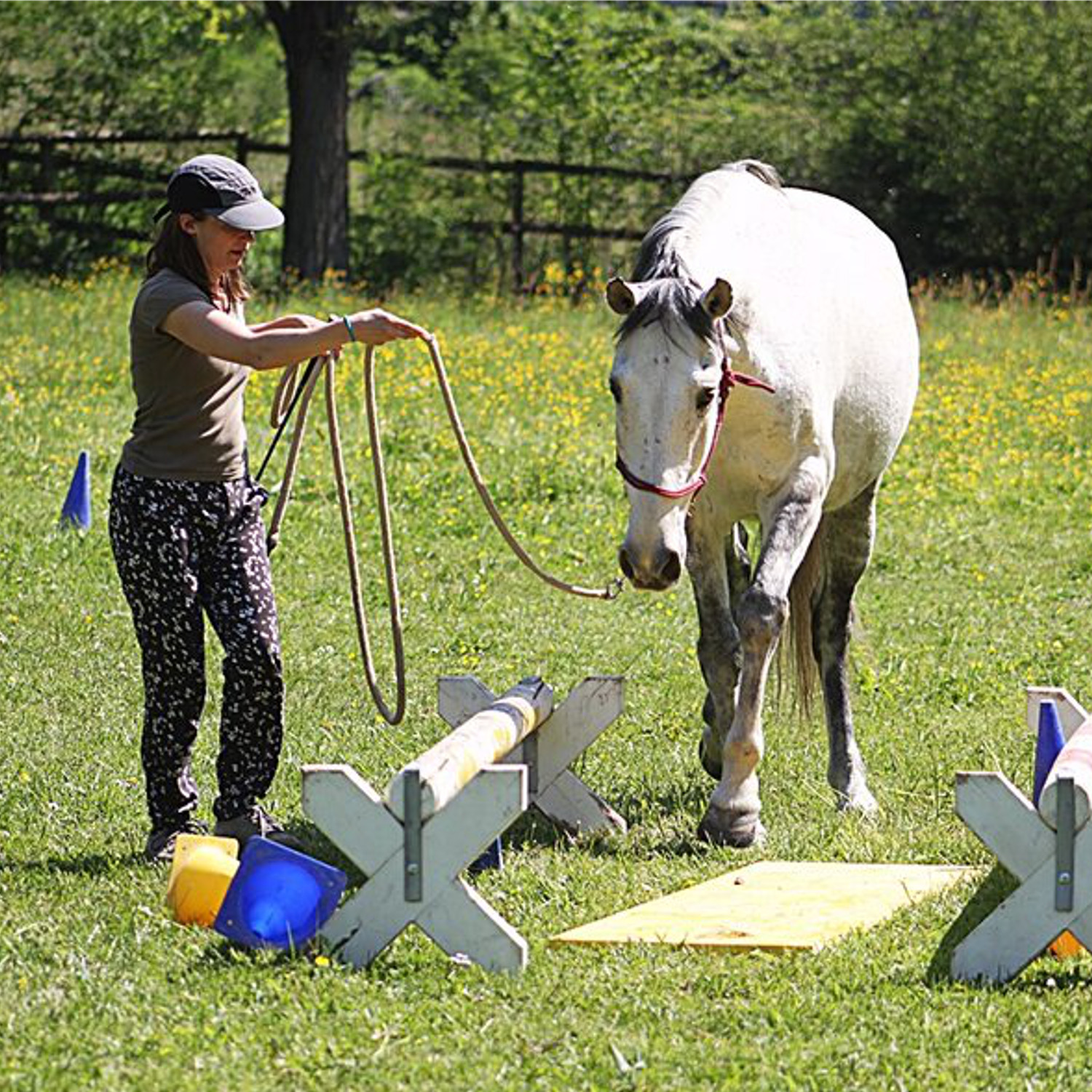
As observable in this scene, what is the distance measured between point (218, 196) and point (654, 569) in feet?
5.45

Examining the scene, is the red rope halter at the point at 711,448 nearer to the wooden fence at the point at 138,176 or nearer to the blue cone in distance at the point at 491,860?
the blue cone in distance at the point at 491,860

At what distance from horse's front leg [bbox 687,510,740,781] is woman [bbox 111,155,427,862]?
1.56 metres

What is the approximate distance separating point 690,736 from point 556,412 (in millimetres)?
7459

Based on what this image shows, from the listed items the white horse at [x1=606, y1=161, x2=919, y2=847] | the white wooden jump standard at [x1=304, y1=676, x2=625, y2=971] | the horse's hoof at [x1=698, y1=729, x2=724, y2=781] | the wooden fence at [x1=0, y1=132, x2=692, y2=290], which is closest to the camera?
the white wooden jump standard at [x1=304, y1=676, x2=625, y2=971]

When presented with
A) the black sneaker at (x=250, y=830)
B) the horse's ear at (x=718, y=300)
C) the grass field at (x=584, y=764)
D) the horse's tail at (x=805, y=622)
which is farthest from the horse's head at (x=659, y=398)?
the horse's tail at (x=805, y=622)

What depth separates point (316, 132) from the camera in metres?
22.2

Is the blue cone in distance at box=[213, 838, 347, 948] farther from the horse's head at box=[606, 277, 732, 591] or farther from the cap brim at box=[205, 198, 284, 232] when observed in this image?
the cap brim at box=[205, 198, 284, 232]

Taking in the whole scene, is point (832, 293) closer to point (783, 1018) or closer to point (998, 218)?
point (783, 1018)

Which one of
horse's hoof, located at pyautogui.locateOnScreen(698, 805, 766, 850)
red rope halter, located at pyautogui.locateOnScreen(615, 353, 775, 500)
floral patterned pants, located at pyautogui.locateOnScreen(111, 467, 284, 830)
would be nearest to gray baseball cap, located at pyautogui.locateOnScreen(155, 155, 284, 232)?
floral patterned pants, located at pyautogui.locateOnScreen(111, 467, 284, 830)

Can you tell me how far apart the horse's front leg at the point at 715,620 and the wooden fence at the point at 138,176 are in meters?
16.8

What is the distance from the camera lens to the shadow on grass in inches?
236

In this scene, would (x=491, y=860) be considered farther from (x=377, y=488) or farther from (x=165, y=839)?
(x=377, y=488)

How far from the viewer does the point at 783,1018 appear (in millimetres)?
4742

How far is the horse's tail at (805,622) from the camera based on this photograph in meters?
7.47
